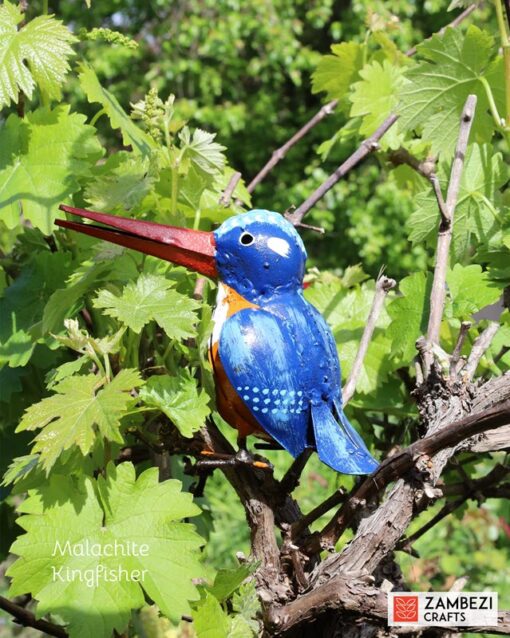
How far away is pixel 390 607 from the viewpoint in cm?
83

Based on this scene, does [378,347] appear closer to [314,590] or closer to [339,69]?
[314,590]

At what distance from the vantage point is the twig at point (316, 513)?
946 mm

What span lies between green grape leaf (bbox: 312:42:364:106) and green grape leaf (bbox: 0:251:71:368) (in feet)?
2.05

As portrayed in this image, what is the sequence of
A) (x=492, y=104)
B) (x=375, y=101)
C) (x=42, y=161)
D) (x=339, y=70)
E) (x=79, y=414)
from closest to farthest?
(x=79, y=414), (x=42, y=161), (x=492, y=104), (x=375, y=101), (x=339, y=70)

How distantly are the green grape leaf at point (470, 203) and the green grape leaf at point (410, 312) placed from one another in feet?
0.27

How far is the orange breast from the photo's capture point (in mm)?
915

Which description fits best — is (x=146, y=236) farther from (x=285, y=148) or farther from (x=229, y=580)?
(x=285, y=148)

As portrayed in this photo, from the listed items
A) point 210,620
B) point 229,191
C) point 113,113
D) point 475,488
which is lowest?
point 475,488

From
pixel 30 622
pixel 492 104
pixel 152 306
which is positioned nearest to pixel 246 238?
pixel 152 306

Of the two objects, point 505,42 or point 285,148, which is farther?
point 285,148

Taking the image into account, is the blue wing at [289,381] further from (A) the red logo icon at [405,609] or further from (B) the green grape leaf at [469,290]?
(B) the green grape leaf at [469,290]

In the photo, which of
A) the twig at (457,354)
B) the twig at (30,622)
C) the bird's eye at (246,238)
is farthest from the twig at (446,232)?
the twig at (30,622)

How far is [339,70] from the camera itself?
4.97ft

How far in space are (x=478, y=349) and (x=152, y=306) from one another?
0.40 metres
